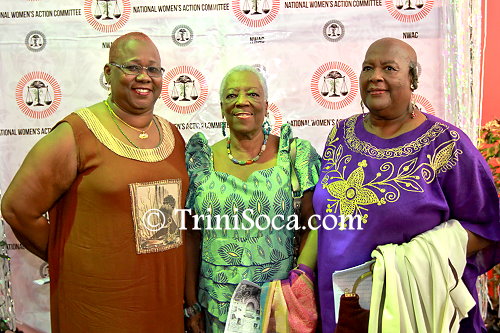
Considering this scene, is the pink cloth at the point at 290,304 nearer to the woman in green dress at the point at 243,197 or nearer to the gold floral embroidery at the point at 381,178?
the woman in green dress at the point at 243,197

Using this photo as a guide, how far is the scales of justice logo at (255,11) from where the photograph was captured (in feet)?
9.96

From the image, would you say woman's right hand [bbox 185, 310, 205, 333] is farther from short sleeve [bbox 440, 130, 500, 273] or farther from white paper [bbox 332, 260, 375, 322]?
short sleeve [bbox 440, 130, 500, 273]

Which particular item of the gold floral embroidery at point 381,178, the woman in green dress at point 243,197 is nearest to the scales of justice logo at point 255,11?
the woman in green dress at point 243,197

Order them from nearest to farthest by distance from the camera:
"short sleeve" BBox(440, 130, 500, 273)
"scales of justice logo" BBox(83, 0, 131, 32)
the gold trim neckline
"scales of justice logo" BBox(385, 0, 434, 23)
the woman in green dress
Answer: "short sleeve" BBox(440, 130, 500, 273) < the gold trim neckline < the woman in green dress < "scales of justice logo" BBox(385, 0, 434, 23) < "scales of justice logo" BBox(83, 0, 131, 32)

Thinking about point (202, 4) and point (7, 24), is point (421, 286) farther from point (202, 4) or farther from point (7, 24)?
point (7, 24)

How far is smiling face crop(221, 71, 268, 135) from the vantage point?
209cm

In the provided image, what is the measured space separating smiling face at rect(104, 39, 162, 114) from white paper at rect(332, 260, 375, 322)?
109cm

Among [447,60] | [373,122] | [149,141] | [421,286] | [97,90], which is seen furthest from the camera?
[97,90]

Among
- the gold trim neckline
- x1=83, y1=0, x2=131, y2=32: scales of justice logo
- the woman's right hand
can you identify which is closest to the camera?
the gold trim neckline

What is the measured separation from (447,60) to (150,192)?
2103 millimetres

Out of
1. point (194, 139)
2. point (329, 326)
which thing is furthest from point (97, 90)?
point (329, 326)

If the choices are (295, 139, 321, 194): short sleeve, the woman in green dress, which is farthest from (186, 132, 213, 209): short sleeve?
(295, 139, 321, 194): short sleeve

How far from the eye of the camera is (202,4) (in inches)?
120

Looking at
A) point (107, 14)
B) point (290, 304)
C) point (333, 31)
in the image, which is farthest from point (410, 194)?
point (107, 14)
